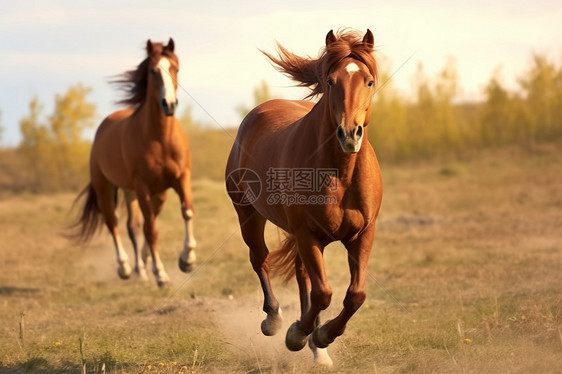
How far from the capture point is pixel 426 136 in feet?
175

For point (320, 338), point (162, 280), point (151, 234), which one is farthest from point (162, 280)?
point (320, 338)

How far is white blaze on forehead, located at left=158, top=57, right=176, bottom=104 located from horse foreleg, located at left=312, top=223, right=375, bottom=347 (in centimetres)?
483

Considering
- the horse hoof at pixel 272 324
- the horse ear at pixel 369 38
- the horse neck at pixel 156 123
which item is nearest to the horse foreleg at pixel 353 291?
the horse hoof at pixel 272 324

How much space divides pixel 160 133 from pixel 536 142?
43664 mm

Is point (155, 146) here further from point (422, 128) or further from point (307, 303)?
point (422, 128)

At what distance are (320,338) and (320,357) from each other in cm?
56

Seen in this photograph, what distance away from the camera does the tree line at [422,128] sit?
142 ft

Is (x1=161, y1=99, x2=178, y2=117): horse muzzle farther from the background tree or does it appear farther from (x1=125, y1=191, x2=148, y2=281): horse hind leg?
the background tree

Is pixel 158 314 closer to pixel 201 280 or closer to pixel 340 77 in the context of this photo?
pixel 201 280

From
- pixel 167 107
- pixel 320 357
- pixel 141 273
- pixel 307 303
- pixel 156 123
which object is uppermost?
pixel 167 107

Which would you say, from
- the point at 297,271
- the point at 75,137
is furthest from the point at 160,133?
the point at 75,137

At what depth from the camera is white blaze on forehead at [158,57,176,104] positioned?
30.3 ft

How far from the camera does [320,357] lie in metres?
5.62

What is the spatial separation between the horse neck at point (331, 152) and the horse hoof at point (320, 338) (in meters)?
1.16
